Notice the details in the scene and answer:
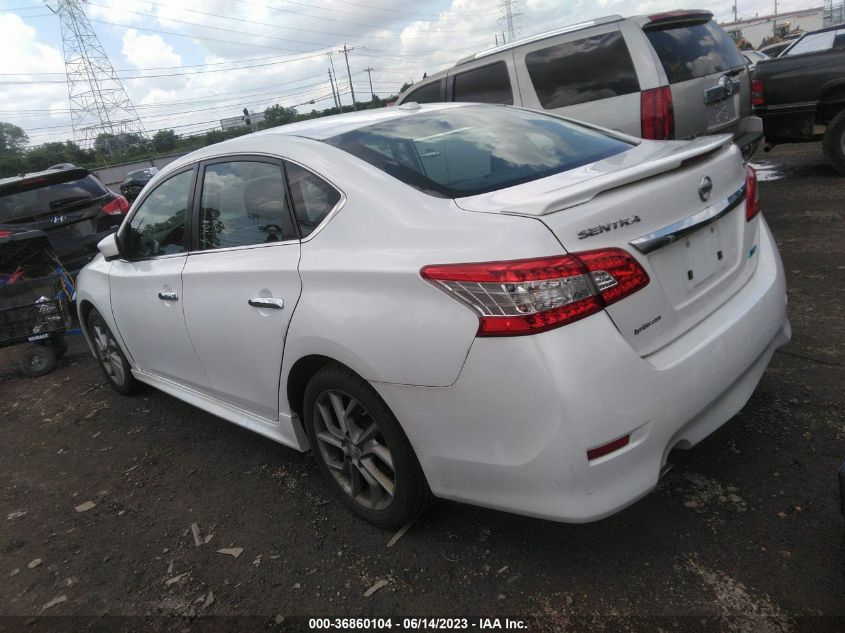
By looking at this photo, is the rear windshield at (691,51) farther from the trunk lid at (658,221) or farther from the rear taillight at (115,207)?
the rear taillight at (115,207)

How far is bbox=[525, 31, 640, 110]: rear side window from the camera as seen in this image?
5.38 m

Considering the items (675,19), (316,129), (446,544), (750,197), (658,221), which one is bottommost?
(446,544)

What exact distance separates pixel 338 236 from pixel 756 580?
1856 millimetres

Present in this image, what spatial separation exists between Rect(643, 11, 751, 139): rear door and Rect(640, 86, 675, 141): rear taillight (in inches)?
2.3

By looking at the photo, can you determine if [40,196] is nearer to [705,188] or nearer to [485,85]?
[485,85]

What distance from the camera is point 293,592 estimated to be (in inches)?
94.5

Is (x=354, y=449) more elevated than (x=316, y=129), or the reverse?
(x=316, y=129)

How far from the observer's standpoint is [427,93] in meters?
7.14

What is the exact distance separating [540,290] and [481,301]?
0.59ft

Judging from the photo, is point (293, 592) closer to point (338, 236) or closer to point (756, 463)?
point (338, 236)

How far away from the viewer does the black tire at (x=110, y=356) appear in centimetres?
452

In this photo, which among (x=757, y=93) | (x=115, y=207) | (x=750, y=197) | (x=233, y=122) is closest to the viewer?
(x=750, y=197)

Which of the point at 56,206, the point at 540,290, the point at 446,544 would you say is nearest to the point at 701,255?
the point at 540,290

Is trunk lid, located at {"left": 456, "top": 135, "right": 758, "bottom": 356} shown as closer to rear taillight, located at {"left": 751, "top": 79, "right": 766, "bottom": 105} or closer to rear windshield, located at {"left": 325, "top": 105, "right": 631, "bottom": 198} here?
rear windshield, located at {"left": 325, "top": 105, "right": 631, "bottom": 198}
